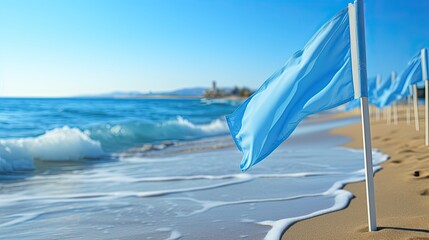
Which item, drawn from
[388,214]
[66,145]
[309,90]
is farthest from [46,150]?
[309,90]

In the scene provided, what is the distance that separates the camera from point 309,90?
388 centimetres

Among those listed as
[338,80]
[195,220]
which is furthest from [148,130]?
[338,80]

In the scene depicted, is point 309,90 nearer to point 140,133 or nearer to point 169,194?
point 169,194

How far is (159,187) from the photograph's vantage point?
7.20m

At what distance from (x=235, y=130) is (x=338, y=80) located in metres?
1.01

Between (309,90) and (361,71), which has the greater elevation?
(361,71)

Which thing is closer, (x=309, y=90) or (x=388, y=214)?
(x=309, y=90)

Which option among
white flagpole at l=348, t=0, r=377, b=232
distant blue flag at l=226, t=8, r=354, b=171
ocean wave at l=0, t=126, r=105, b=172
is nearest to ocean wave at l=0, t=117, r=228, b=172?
ocean wave at l=0, t=126, r=105, b=172

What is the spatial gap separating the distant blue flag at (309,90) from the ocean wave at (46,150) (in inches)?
319

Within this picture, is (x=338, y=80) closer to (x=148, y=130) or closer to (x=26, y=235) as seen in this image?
(x=26, y=235)

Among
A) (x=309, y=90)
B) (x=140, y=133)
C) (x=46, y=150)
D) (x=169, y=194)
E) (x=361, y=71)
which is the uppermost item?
(x=361, y=71)

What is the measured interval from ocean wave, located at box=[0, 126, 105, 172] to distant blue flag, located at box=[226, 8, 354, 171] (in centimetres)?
809

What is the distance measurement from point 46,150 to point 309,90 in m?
10.9

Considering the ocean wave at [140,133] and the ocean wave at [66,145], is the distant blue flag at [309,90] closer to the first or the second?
the ocean wave at [66,145]
